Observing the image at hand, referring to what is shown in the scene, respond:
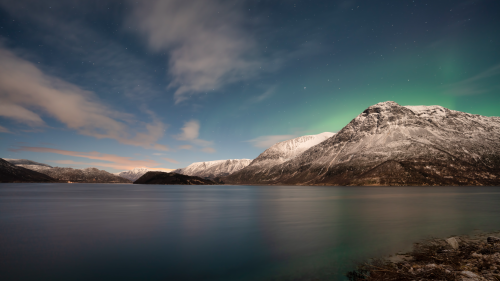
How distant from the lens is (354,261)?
18.2 m

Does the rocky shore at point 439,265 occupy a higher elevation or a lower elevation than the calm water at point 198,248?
higher

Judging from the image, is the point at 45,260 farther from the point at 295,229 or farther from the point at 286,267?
the point at 295,229

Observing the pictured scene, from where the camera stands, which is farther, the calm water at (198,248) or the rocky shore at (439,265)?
the calm water at (198,248)

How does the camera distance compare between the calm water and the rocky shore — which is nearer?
the rocky shore

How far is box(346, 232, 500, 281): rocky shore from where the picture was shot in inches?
553

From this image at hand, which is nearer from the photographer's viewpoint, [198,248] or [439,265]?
[439,265]

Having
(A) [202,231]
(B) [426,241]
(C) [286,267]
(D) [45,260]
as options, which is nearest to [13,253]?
(D) [45,260]

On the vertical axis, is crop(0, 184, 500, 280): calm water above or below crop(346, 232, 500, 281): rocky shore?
below

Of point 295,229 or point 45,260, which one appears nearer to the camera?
point 45,260

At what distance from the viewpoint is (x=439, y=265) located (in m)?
15.9

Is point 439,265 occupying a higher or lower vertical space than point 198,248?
higher

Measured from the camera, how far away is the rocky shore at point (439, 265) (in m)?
14.1

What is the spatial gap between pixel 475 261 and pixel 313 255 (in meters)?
11.1

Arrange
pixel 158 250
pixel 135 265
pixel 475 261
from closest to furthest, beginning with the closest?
pixel 475 261
pixel 135 265
pixel 158 250
